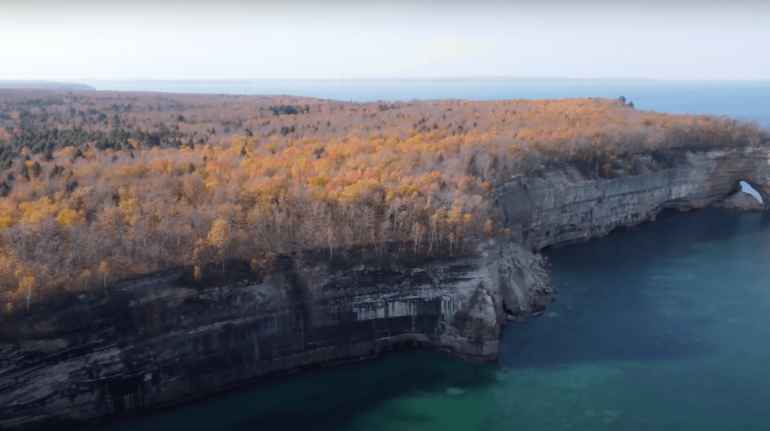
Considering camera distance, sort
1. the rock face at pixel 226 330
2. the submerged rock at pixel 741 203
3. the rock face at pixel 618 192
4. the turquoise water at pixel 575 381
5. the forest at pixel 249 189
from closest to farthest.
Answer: the rock face at pixel 226 330, the turquoise water at pixel 575 381, the forest at pixel 249 189, the rock face at pixel 618 192, the submerged rock at pixel 741 203

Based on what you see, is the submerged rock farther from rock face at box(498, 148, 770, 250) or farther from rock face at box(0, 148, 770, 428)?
rock face at box(0, 148, 770, 428)

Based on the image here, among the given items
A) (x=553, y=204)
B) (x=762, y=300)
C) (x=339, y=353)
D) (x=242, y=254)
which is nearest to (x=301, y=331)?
(x=339, y=353)

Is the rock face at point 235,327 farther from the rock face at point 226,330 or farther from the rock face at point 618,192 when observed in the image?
the rock face at point 618,192

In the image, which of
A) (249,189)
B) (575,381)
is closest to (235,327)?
(249,189)

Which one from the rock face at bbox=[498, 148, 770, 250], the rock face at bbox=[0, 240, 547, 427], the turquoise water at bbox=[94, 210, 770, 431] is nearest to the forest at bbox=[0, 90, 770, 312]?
the rock face at bbox=[0, 240, 547, 427]

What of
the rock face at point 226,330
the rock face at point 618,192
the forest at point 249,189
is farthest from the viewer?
the rock face at point 618,192

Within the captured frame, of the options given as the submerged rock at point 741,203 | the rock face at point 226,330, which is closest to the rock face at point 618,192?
the submerged rock at point 741,203

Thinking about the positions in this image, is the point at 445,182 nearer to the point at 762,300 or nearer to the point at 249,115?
the point at 762,300

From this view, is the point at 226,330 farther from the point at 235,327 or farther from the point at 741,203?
the point at 741,203
